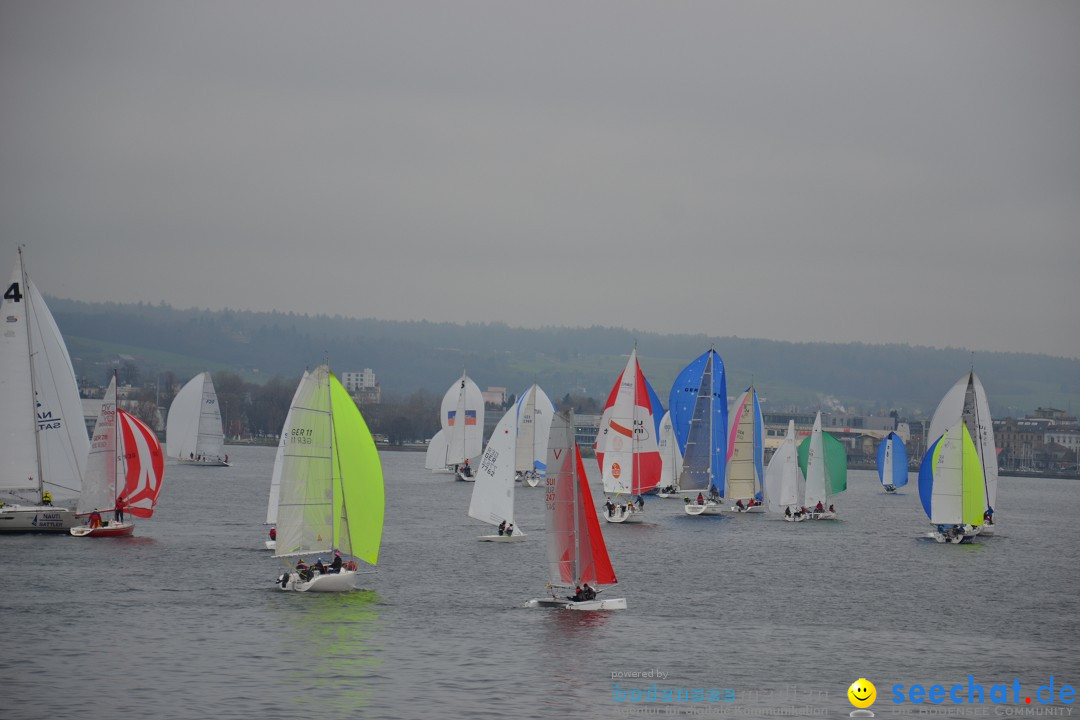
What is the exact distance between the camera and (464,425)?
105 metres

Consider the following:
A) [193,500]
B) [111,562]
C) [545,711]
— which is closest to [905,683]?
[545,711]

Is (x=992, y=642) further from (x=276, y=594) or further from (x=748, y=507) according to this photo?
(x=748, y=507)

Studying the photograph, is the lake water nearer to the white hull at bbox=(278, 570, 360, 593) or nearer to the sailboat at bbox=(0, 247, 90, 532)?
the white hull at bbox=(278, 570, 360, 593)

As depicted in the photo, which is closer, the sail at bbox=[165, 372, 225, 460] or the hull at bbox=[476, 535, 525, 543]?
the hull at bbox=[476, 535, 525, 543]

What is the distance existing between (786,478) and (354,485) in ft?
129

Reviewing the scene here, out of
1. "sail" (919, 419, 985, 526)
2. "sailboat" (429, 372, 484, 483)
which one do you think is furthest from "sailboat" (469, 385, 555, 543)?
"sailboat" (429, 372, 484, 483)

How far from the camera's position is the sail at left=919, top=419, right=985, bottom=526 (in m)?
55.7

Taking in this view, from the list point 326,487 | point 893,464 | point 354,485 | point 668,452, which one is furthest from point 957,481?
point 893,464

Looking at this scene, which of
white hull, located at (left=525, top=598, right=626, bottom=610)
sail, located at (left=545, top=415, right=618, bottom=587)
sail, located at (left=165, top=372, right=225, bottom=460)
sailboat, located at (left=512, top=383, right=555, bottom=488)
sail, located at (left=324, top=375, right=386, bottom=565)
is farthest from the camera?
sail, located at (left=165, top=372, right=225, bottom=460)

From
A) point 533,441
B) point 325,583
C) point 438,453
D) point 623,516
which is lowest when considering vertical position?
point 325,583

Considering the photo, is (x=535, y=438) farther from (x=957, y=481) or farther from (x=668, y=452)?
(x=957, y=481)

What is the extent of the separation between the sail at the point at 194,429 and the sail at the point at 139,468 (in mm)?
58504

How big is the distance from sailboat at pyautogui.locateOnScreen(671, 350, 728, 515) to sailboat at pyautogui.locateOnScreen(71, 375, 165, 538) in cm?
2789

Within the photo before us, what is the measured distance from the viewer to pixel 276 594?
36.5 m
